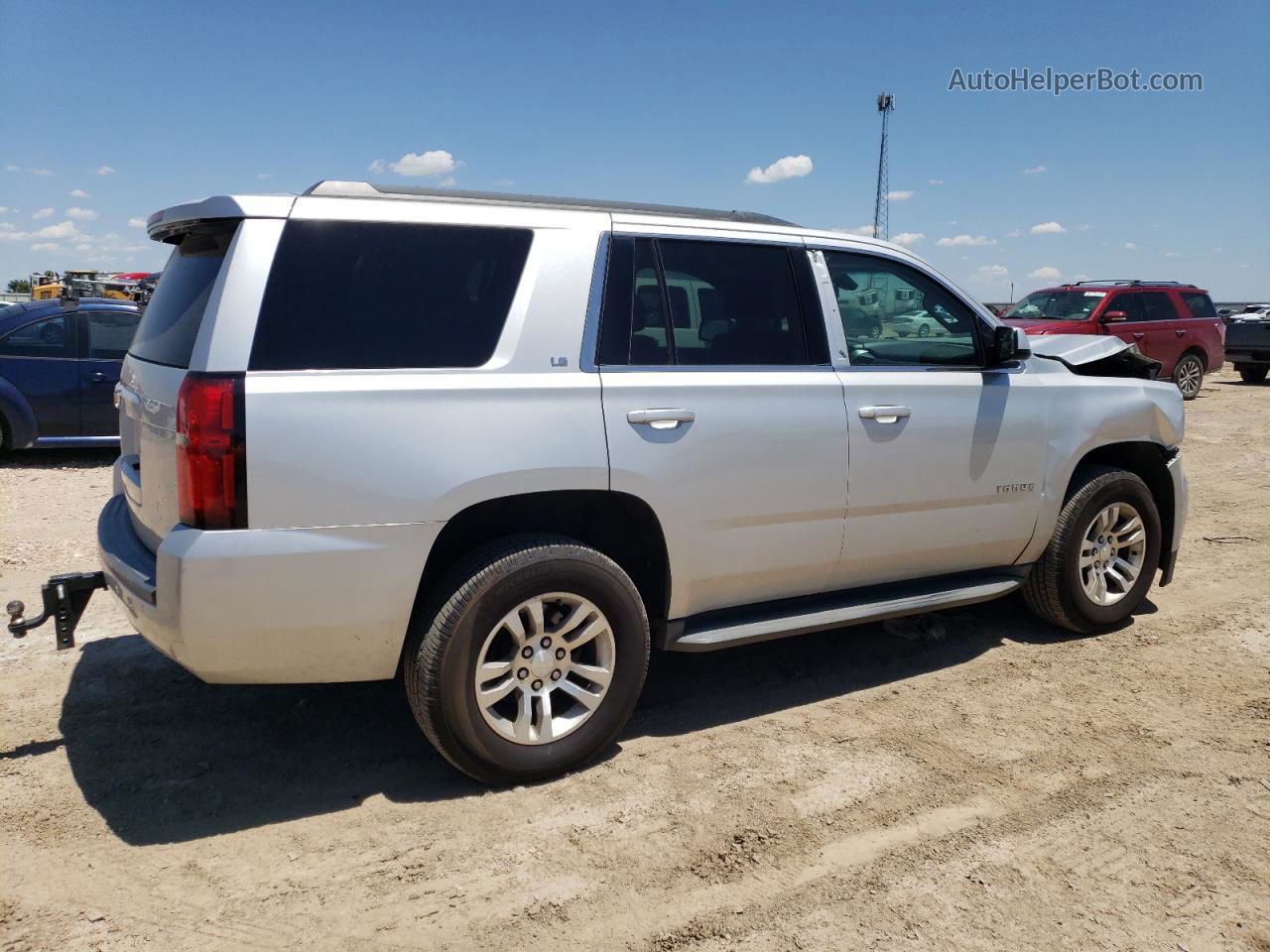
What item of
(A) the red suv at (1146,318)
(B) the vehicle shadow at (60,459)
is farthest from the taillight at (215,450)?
(A) the red suv at (1146,318)

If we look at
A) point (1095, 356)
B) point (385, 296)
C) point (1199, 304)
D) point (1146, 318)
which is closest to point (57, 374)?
point (385, 296)

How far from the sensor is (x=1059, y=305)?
623 inches

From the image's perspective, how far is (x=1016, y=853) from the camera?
317 centimetres

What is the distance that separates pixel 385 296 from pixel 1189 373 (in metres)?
17.3

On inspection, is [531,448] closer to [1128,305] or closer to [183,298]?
[183,298]

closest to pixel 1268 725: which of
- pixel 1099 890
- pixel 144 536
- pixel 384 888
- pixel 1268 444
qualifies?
pixel 1099 890

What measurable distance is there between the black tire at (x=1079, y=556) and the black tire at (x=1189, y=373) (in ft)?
44.2

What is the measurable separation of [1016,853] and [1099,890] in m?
0.26

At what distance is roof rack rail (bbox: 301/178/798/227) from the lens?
3389 millimetres

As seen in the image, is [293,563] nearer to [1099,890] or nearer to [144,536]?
[144,536]

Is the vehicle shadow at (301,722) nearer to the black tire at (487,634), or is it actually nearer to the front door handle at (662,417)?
the black tire at (487,634)

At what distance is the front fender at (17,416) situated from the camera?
9.27 metres

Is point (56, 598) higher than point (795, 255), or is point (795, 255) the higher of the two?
point (795, 255)

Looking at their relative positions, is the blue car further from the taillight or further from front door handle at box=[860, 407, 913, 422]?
front door handle at box=[860, 407, 913, 422]
